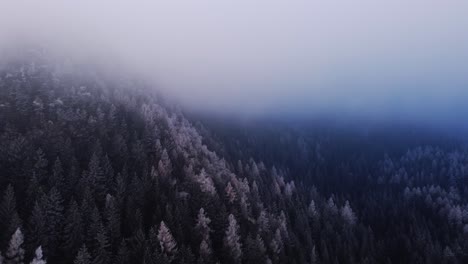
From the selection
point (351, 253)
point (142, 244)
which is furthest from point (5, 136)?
point (351, 253)

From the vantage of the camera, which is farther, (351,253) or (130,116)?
(130,116)

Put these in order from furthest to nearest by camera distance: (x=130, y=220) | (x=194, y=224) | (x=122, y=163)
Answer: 1. (x=122, y=163)
2. (x=194, y=224)
3. (x=130, y=220)

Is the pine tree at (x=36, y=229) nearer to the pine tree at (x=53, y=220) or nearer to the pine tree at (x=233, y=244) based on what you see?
the pine tree at (x=53, y=220)

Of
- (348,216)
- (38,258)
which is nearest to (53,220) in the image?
(38,258)

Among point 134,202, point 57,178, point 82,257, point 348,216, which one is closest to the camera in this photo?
point 82,257

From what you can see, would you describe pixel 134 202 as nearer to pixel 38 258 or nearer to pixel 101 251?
pixel 101 251

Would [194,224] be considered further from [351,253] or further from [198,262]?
[351,253]

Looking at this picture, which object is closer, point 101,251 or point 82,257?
point 82,257

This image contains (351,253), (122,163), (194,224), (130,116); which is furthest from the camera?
(130,116)
